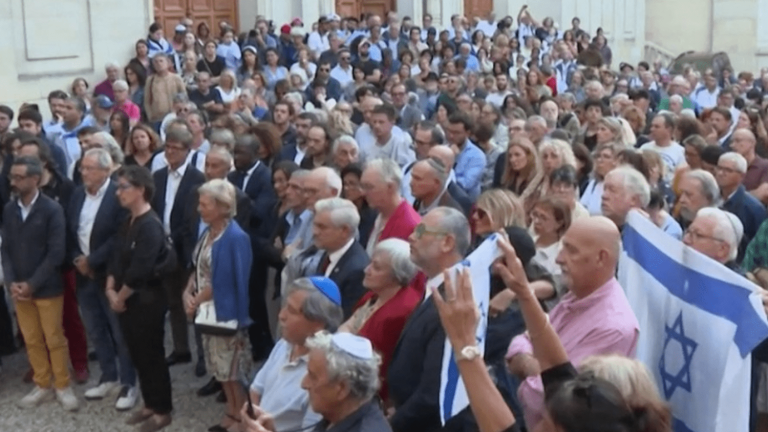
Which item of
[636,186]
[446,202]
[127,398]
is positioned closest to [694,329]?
[636,186]

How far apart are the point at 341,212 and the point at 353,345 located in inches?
75.3

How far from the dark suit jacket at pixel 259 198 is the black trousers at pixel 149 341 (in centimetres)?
89

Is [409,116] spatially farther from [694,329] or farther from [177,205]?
[694,329]

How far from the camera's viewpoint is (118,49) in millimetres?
15266

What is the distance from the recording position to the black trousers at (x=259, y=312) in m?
7.53

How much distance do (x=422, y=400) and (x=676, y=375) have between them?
38.2 inches

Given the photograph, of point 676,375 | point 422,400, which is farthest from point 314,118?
point 676,375

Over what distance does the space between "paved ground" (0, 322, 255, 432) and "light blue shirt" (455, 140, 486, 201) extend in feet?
8.62

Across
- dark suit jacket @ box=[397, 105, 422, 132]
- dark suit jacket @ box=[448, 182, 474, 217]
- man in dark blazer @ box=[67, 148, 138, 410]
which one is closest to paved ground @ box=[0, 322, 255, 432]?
man in dark blazer @ box=[67, 148, 138, 410]

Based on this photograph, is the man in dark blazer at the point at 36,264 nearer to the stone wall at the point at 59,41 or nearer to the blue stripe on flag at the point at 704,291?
the blue stripe on flag at the point at 704,291

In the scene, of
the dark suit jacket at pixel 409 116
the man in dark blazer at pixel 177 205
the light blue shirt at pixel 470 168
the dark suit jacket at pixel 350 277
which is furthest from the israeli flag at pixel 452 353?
the dark suit jacket at pixel 409 116

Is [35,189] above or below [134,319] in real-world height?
above

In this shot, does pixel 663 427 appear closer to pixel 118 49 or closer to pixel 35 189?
pixel 35 189

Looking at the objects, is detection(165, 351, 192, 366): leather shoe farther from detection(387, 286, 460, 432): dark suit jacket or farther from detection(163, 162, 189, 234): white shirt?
detection(387, 286, 460, 432): dark suit jacket
